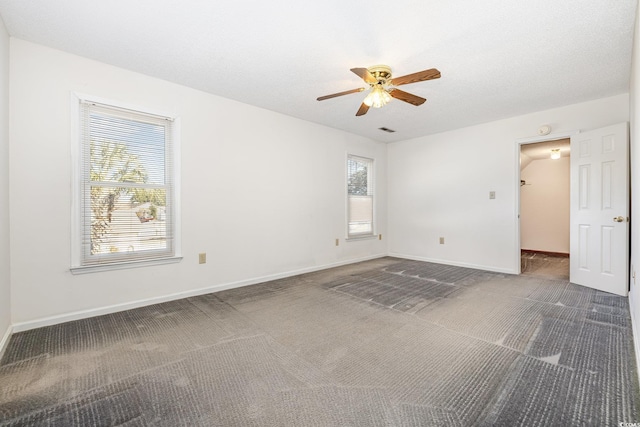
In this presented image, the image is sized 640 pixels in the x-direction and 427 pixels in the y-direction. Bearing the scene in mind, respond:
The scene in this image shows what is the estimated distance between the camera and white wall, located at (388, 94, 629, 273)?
400cm

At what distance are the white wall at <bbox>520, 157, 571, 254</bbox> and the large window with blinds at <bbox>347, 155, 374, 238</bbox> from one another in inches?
142

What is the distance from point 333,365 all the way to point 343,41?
2477 millimetres

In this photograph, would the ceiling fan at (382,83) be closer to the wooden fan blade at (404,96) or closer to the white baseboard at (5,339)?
the wooden fan blade at (404,96)

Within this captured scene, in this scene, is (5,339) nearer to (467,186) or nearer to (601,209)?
(467,186)

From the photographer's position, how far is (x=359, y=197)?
539 centimetres

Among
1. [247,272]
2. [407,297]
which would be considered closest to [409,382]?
[407,297]

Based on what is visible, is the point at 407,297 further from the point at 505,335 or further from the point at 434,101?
the point at 434,101

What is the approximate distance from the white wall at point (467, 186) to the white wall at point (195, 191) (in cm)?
84

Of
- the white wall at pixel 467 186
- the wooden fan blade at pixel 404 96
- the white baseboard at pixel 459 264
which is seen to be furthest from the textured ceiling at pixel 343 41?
the white baseboard at pixel 459 264

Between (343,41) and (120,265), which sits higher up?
(343,41)

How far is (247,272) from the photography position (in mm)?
3754

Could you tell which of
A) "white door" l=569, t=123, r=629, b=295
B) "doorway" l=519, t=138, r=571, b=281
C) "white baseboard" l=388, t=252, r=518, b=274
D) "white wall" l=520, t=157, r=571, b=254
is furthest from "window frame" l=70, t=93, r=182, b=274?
"white wall" l=520, t=157, r=571, b=254

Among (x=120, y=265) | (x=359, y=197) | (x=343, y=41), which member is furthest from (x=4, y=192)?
(x=359, y=197)

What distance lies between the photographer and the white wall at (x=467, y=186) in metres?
4.00
